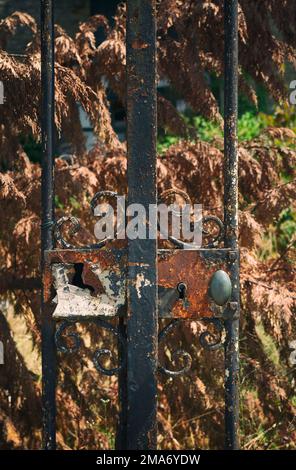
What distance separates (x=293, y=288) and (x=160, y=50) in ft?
4.09

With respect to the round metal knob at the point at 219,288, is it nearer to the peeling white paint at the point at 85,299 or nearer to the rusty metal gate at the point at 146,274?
the rusty metal gate at the point at 146,274

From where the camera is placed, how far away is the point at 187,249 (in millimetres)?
2100

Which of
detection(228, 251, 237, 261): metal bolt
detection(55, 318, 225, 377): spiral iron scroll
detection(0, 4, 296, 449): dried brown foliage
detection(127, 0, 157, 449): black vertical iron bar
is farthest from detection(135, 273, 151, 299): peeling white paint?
detection(0, 4, 296, 449): dried brown foliage

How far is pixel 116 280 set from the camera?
83.0 inches

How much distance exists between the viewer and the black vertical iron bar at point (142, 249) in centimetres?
208

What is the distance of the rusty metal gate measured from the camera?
82.0 inches

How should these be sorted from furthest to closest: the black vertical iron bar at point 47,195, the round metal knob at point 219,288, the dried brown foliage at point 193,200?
the dried brown foliage at point 193,200
the black vertical iron bar at point 47,195
the round metal knob at point 219,288

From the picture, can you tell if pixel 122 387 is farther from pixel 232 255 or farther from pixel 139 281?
pixel 232 255

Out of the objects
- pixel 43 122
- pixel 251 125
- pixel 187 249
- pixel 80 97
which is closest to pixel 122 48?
pixel 80 97

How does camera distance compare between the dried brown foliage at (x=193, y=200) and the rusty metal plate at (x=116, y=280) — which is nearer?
the rusty metal plate at (x=116, y=280)

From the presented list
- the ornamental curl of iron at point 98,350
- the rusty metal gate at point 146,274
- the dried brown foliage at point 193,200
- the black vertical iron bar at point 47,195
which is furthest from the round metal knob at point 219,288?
the dried brown foliage at point 193,200

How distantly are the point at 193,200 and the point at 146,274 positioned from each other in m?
1.85

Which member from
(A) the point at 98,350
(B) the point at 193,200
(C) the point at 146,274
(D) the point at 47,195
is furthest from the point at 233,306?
(B) the point at 193,200
